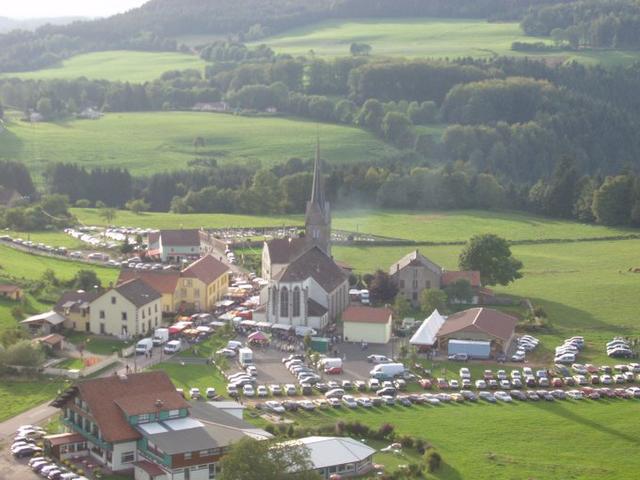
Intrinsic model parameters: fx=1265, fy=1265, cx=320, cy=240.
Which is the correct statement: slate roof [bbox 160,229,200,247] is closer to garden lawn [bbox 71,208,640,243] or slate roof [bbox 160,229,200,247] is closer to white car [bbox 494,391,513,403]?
garden lawn [bbox 71,208,640,243]

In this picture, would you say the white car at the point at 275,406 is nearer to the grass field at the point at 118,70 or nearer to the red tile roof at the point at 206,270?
the red tile roof at the point at 206,270

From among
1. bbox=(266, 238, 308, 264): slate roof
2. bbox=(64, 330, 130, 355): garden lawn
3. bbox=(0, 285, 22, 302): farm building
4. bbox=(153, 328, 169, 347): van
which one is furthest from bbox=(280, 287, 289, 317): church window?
bbox=(0, 285, 22, 302): farm building

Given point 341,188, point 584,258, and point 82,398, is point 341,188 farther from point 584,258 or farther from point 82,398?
point 82,398

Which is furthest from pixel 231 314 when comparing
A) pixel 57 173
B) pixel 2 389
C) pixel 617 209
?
pixel 57 173

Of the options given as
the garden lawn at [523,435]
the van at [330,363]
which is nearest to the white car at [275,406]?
the garden lawn at [523,435]

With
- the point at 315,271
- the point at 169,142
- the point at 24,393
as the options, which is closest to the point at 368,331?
the point at 315,271
